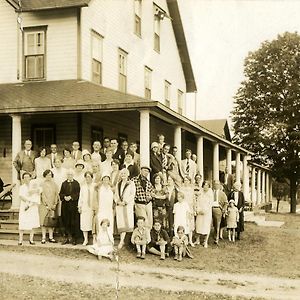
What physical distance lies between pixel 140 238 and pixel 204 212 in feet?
9.46

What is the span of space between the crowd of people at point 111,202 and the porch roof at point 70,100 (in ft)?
3.44

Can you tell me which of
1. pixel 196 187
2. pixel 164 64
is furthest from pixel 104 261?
pixel 164 64

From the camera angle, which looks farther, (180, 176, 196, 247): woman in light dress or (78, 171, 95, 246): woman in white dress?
(180, 176, 196, 247): woman in light dress

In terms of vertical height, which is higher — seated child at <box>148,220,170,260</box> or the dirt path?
seated child at <box>148,220,170,260</box>

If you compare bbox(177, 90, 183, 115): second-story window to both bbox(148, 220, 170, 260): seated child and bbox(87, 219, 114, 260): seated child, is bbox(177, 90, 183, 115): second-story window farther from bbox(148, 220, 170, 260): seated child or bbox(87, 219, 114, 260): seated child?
bbox(87, 219, 114, 260): seated child

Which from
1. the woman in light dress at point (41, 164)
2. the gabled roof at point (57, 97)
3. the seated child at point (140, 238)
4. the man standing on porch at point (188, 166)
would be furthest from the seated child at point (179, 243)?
the man standing on porch at point (188, 166)

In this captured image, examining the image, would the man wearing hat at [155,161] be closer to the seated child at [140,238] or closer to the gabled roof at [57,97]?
the gabled roof at [57,97]

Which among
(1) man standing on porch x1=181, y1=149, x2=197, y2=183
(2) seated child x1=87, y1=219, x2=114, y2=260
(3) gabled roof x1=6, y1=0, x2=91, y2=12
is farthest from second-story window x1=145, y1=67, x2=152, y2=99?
(2) seated child x1=87, y1=219, x2=114, y2=260

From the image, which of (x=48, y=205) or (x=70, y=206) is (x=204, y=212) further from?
(x=48, y=205)

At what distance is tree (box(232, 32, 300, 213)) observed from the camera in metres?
35.9

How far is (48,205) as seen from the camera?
12.4 metres

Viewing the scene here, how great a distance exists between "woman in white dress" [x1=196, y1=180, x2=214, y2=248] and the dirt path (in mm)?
3341

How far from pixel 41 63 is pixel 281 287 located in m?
11.3

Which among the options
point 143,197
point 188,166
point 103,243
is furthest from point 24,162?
point 188,166
